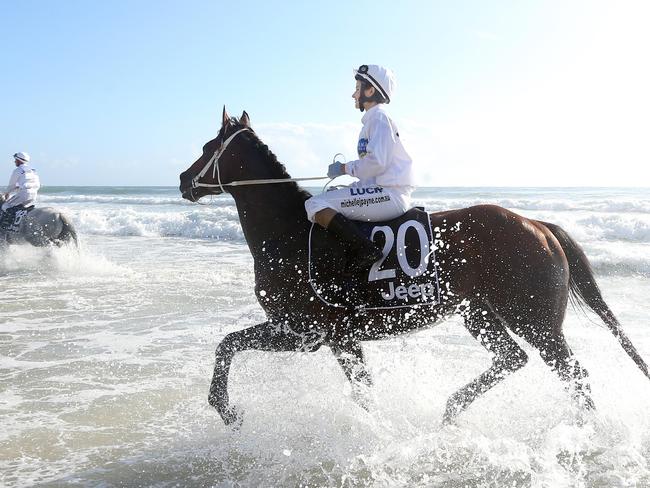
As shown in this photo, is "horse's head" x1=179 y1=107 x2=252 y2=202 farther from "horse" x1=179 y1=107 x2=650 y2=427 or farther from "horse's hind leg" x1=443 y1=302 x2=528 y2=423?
"horse's hind leg" x1=443 y1=302 x2=528 y2=423

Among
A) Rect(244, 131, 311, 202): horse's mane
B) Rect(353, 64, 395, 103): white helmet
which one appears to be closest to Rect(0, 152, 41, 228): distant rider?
Rect(244, 131, 311, 202): horse's mane

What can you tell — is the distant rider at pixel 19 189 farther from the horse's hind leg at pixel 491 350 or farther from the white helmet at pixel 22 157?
the horse's hind leg at pixel 491 350

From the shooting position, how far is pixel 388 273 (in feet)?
14.8

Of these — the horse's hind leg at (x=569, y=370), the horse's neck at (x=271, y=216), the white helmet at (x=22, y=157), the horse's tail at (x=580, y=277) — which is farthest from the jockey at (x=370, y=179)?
the white helmet at (x=22, y=157)

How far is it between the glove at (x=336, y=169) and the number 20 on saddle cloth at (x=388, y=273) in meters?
0.43

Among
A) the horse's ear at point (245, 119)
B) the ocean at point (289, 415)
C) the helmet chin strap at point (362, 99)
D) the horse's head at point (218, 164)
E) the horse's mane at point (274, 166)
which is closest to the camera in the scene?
the ocean at point (289, 415)

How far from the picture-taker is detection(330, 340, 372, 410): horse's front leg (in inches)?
201

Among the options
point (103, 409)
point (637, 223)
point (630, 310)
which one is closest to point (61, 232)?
point (103, 409)

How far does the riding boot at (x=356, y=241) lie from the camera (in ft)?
14.4

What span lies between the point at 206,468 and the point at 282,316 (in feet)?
A: 3.96

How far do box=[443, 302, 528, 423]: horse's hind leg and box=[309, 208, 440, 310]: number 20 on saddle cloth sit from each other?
1.90 ft

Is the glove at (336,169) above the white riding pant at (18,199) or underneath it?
above

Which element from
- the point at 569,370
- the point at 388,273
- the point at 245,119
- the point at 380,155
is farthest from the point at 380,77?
the point at 569,370

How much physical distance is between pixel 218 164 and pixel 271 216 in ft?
2.18
